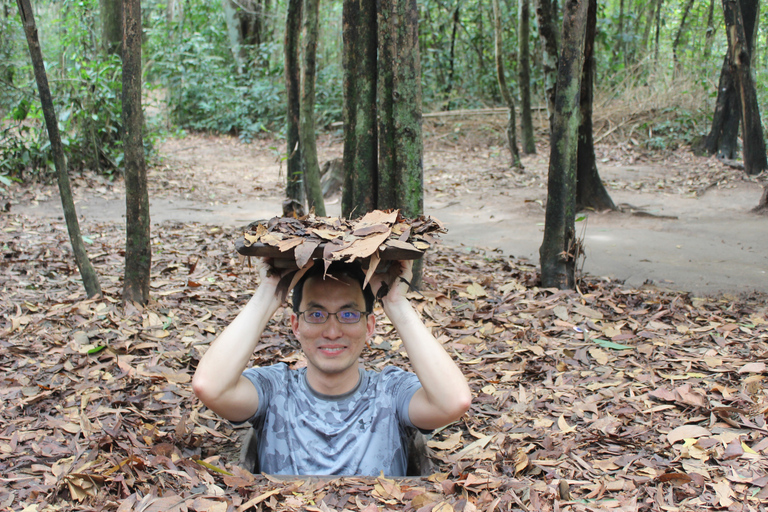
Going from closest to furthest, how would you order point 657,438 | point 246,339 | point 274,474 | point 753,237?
point 246,339, point 274,474, point 657,438, point 753,237

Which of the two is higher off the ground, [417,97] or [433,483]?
[417,97]

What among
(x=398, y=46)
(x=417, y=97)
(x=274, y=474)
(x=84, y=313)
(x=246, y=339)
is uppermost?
(x=398, y=46)

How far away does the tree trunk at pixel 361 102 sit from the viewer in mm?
5129

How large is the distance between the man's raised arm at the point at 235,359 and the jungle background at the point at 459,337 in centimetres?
33

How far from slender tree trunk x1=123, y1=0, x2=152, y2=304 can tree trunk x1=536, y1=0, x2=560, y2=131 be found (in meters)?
4.61

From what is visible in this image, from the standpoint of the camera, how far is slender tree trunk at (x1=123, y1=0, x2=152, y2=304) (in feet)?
13.8

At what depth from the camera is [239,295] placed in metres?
5.43

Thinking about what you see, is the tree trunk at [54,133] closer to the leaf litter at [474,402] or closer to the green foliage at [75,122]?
the leaf litter at [474,402]

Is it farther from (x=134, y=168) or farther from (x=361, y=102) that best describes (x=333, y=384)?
(x=361, y=102)

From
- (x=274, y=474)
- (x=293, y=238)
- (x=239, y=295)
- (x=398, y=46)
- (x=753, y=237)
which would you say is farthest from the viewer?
(x=753, y=237)

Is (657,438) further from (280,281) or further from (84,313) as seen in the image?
(84,313)

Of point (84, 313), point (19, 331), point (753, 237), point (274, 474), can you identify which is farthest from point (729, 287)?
point (19, 331)

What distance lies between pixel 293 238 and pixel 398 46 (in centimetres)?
297

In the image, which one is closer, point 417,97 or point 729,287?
point 417,97
